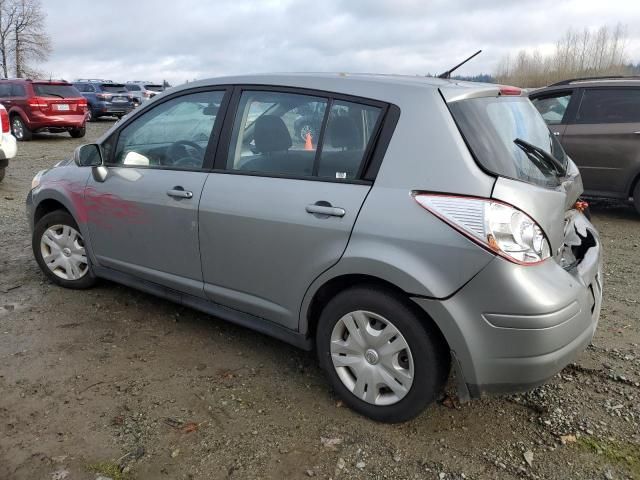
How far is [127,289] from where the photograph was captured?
451 centimetres

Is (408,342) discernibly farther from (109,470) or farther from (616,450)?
(109,470)

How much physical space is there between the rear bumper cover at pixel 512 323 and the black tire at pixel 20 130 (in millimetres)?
16068

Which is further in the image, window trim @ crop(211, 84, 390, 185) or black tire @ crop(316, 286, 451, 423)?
window trim @ crop(211, 84, 390, 185)

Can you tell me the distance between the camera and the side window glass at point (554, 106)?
730 cm

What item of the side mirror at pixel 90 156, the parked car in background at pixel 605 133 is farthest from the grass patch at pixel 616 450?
the parked car in background at pixel 605 133

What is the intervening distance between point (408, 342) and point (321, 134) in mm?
1128

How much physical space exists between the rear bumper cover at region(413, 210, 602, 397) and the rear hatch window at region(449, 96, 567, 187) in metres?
0.45

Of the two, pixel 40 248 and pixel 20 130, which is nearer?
pixel 40 248

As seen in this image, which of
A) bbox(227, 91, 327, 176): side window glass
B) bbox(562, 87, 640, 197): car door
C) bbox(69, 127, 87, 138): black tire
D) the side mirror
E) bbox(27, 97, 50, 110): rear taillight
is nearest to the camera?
bbox(227, 91, 327, 176): side window glass

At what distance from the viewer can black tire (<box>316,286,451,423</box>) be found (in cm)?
250

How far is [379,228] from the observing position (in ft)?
8.29

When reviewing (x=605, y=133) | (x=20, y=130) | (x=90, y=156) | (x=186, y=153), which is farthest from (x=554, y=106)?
(x=20, y=130)

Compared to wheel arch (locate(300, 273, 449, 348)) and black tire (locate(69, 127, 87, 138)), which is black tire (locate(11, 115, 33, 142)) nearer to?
black tire (locate(69, 127, 87, 138))

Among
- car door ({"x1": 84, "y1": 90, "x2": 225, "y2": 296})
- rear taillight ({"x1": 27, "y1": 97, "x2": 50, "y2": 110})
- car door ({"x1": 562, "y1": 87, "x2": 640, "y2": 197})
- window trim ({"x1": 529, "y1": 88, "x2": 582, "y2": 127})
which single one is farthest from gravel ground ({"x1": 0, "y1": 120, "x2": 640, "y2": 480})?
rear taillight ({"x1": 27, "y1": 97, "x2": 50, "y2": 110})
